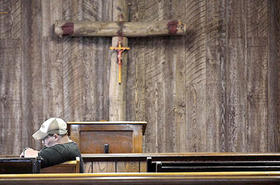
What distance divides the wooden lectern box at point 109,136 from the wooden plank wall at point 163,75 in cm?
166

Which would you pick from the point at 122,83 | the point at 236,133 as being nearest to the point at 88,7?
the point at 122,83

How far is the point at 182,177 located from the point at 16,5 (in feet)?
15.3

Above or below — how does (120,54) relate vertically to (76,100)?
above

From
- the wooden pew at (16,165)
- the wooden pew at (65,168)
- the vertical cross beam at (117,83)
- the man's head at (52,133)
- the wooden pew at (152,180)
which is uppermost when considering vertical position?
the vertical cross beam at (117,83)

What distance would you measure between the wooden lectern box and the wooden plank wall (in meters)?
1.66

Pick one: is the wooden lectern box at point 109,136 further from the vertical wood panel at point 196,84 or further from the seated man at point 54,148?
the vertical wood panel at point 196,84

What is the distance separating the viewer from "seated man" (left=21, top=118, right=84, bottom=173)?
2326 millimetres

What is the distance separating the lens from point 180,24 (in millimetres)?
5242

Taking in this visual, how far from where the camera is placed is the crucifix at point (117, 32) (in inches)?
207

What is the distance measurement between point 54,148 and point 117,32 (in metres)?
3.10

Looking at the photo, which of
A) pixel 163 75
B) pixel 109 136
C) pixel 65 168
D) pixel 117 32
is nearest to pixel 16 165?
pixel 65 168

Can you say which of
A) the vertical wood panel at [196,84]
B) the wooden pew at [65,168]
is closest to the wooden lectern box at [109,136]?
the wooden pew at [65,168]

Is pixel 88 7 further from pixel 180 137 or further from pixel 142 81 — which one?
pixel 180 137

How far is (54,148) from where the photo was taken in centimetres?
245
